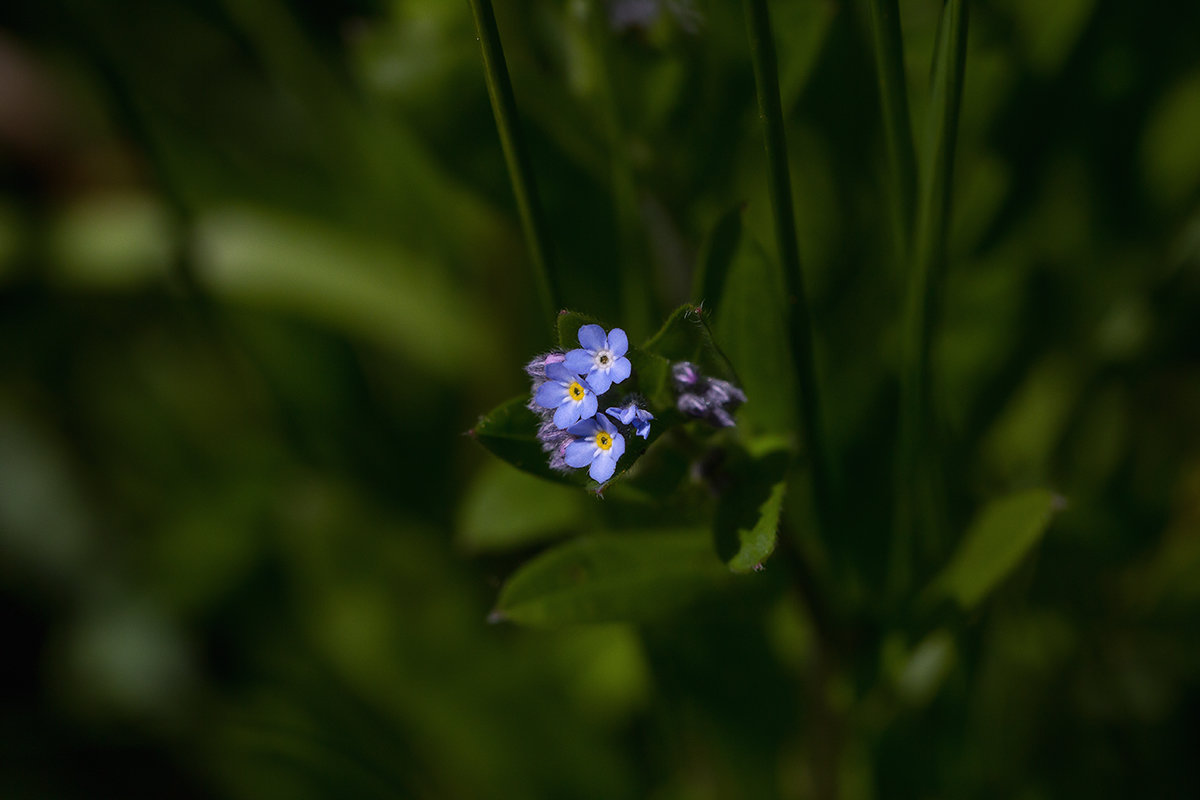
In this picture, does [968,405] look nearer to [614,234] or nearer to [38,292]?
[614,234]

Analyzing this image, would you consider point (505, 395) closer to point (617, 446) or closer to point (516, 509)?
point (516, 509)

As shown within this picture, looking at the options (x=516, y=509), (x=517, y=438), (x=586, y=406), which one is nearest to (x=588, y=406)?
(x=586, y=406)

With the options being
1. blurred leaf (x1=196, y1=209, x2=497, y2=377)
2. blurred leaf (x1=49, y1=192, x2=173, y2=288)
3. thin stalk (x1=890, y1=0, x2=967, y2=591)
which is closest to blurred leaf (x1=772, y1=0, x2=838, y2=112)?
thin stalk (x1=890, y1=0, x2=967, y2=591)

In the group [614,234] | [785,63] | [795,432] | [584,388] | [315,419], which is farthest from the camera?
Result: [315,419]

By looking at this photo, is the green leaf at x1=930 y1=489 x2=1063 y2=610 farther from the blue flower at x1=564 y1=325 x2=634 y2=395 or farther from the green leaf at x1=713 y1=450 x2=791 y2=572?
the blue flower at x1=564 y1=325 x2=634 y2=395

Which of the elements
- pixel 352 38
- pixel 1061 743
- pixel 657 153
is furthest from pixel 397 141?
pixel 1061 743

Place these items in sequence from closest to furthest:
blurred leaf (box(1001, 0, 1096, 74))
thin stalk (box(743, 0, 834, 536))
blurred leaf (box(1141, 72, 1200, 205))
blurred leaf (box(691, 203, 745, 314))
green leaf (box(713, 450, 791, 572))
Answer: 1. thin stalk (box(743, 0, 834, 536))
2. green leaf (box(713, 450, 791, 572))
3. blurred leaf (box(691, 203, 745, 314))
4. blurred leaf (box(1001, 0, 1096, 74))
5. blurred leaf (box(1141, 72, 1200, 205))

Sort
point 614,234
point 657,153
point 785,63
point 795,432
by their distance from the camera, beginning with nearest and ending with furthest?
1. point 795,432
2. point 785,63
3. point 657,153
4. point 614,234
